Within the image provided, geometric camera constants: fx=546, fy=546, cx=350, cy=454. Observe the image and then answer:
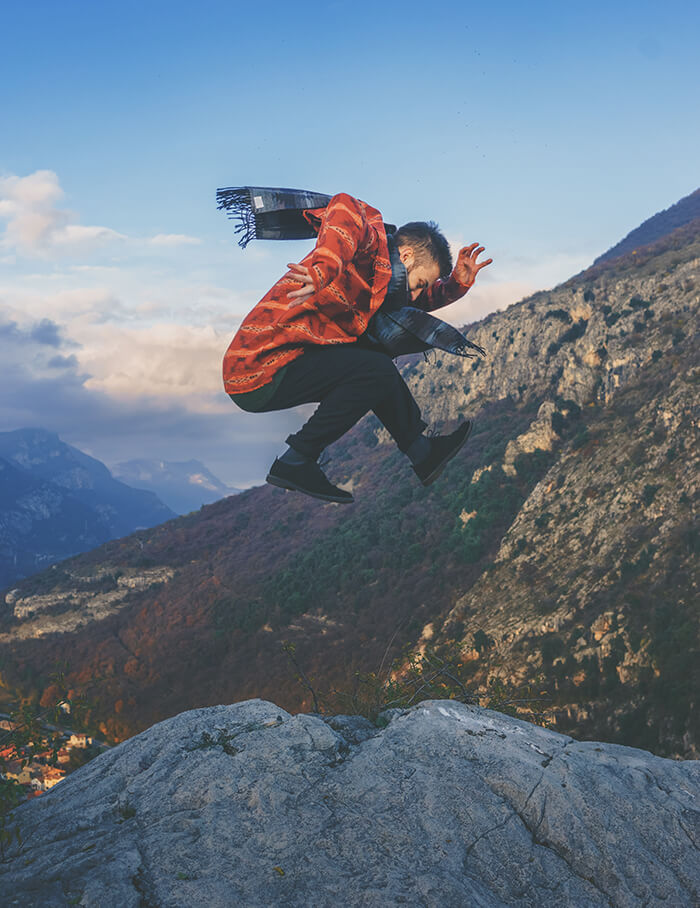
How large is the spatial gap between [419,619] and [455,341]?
37.9 meters

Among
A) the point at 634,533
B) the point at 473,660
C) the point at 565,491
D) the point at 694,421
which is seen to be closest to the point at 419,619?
the point at 473,660

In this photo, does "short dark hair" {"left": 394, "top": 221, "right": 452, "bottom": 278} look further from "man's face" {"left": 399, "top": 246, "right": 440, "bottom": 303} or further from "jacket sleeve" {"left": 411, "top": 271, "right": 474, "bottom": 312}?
"jacket sleeve" {"left": 411, "top": 271, "right": 474, "bottom": 312}

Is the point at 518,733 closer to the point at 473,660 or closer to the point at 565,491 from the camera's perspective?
the point at 473,660

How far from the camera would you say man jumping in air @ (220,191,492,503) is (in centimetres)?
332

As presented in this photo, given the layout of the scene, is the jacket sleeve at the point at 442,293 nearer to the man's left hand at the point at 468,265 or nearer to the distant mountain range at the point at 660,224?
the man's left hand at the point at 468,265

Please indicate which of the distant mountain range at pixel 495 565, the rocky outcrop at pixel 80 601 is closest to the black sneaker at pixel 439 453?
the distant mountain range at pixel 495 565

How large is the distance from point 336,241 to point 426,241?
0.96 metres

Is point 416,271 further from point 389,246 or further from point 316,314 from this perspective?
point 316,314

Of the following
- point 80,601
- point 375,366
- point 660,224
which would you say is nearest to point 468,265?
point 375,366

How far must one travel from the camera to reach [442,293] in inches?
158

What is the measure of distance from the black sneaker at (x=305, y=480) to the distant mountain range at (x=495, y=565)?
4.54 meters

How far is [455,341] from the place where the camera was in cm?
360

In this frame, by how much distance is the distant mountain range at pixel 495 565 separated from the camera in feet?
79.8

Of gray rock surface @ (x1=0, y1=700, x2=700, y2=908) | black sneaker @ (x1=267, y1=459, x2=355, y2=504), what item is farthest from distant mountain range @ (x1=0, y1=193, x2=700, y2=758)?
black sneaker @ (x1=267, y1=459, x2=355, y2=504)
